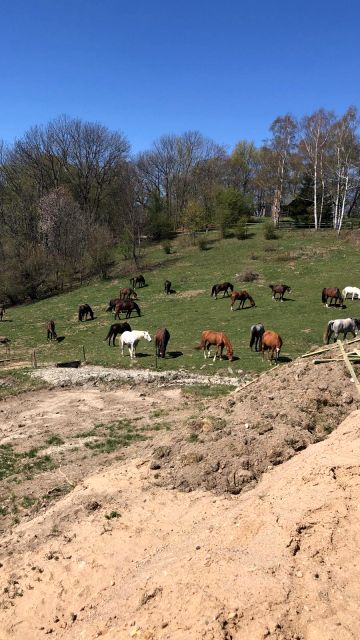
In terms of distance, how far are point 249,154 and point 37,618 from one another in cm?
9490

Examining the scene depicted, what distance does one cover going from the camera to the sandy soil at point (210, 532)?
18.4 feet

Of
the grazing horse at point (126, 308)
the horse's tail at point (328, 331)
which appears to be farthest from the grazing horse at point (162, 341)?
A: the grazing horse at point (126, 308)

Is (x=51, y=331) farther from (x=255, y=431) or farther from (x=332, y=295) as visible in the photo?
(x=255, y=431)

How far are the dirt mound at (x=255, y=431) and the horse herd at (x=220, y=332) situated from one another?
9241mm

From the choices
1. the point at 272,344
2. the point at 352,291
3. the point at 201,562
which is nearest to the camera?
the point at 201,562

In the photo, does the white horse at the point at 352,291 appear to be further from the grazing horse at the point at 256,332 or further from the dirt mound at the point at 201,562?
the dirt mound at the point at 201,562

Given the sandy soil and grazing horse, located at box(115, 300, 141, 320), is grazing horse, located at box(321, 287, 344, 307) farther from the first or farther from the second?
the sandy soil

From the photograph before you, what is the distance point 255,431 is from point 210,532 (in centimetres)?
305

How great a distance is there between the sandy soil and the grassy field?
405 inches

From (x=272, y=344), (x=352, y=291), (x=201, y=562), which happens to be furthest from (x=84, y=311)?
(x=201, y=562)

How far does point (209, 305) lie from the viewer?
35.5 meters

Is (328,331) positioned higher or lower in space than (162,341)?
higher

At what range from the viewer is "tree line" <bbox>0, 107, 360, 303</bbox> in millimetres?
54125

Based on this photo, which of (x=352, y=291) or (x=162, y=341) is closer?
(x=162, y=341)
